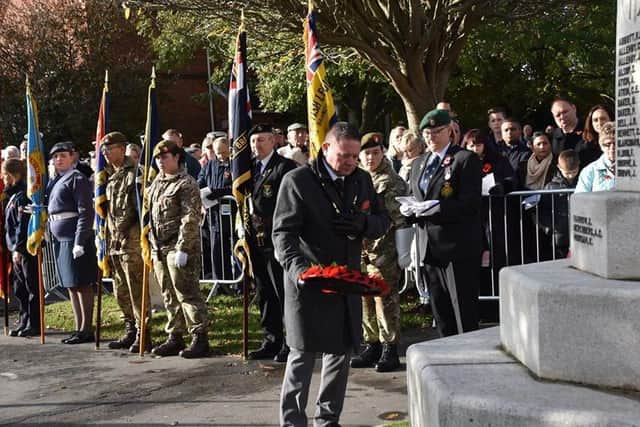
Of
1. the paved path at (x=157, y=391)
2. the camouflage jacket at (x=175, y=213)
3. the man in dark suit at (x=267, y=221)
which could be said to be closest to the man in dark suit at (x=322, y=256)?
the paved path at (x=157, y=391)

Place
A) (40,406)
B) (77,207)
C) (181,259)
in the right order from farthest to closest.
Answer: (77,207) → (181,259) → (40,406)

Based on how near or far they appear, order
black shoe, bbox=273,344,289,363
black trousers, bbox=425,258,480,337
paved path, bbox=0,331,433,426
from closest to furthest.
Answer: paved path, bbox=0,331,433,426 → black trousers, bbox=425,258,480,337 → black shoe, bbox=273,344,289,363

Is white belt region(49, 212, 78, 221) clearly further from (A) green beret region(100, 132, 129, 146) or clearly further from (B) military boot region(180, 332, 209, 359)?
(B) military boot region(180, 332, 209, 359)

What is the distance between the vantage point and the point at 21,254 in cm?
1103

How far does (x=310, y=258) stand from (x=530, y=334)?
2055 millimetres

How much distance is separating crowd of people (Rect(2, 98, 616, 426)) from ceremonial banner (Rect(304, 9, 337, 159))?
431mm

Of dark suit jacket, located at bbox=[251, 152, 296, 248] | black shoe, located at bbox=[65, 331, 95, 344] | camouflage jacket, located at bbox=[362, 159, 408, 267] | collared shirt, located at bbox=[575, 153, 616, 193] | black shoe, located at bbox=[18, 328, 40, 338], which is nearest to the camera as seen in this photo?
collared shirt, located at bbox=[575, 153, 616, 193]

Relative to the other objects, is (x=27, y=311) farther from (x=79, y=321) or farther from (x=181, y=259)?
(x=181, y=259)

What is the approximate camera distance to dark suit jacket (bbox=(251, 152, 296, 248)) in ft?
28.1

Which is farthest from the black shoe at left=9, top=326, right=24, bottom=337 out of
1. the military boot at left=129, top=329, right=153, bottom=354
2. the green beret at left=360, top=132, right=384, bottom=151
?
the green beret at left=360, top=132, right=384, bottom=151

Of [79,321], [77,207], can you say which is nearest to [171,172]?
[77,207]

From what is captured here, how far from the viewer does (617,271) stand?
3.90m

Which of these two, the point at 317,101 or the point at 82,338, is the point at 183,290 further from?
the point at 317,101

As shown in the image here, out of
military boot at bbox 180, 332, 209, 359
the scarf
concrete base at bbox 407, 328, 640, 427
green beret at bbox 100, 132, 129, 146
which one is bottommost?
military boot at bbox 180, 332, 209, 359
